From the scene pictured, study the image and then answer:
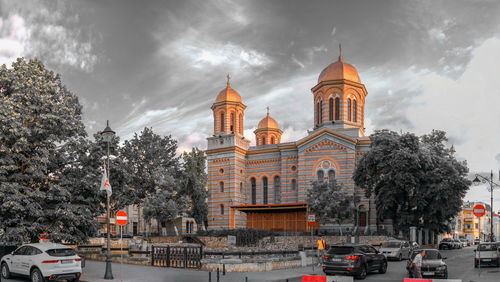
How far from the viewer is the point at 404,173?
40812 millimetres

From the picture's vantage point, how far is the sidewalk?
65.2ft

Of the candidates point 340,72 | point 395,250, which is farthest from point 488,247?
point 340,72

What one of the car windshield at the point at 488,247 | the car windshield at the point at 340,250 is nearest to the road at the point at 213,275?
the car windshield at the point at 340,250

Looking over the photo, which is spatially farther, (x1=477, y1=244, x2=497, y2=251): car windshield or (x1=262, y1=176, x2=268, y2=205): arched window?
(x1=262, y1=176, x2=268, y2=205): arched window

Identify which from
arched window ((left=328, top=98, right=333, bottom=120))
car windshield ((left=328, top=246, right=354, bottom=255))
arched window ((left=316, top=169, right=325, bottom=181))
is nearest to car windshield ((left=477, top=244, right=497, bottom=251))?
car windshield ((left=328, top=246, right=354, bottom=255))

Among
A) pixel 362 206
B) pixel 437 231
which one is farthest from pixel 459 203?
pixel 362 206

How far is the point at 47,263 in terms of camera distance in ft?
59.9

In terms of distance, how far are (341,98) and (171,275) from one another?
36.6 m

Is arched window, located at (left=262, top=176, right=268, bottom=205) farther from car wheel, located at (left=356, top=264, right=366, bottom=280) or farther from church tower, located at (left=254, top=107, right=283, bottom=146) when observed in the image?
car wheel, located at (left=356, top=264, right=366, bottom=280)

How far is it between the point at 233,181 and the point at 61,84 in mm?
28799

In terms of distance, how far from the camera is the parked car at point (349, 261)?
2111cm

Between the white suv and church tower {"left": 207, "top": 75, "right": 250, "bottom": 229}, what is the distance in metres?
36.0

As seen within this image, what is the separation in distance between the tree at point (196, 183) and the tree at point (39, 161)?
31785 millimetres

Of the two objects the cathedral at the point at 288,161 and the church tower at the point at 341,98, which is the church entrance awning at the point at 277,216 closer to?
the cathedral at the point at 288,161
